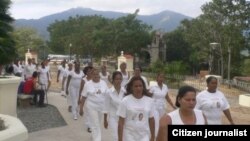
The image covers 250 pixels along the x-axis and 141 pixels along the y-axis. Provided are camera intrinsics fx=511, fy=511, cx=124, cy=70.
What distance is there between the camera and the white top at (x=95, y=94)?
9523 millimetres

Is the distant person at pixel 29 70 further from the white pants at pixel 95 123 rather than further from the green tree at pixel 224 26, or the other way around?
the green tree at pixel 224 26

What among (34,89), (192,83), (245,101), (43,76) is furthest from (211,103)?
(192,83)

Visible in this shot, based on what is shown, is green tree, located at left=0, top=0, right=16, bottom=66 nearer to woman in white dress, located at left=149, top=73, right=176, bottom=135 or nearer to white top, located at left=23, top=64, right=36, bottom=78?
woman in white dress, located at left=149, top=73, right=176, bottom=135

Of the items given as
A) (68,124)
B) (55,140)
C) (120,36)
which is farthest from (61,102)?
(120,36)

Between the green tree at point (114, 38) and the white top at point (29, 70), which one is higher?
the green tree at point (114, 38)

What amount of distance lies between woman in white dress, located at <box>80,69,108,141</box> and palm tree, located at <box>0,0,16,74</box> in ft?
7.21

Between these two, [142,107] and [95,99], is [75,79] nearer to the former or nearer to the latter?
[95,99]

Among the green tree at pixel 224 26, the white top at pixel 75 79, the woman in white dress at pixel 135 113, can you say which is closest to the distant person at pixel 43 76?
the white top at pixel 75 79

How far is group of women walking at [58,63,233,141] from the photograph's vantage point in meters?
5.00

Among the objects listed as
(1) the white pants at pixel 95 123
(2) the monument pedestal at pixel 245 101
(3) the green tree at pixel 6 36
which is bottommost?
(2) the monument pedestal at pixel 245 101

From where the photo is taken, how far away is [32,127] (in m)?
12.2

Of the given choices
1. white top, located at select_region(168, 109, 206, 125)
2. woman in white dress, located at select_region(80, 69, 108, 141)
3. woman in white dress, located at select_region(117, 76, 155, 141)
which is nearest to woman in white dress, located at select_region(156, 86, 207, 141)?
white top, located at select_region(168, 109, 206, 125)

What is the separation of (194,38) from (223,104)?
113 ft

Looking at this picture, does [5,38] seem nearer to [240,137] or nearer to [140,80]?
[140,80]
